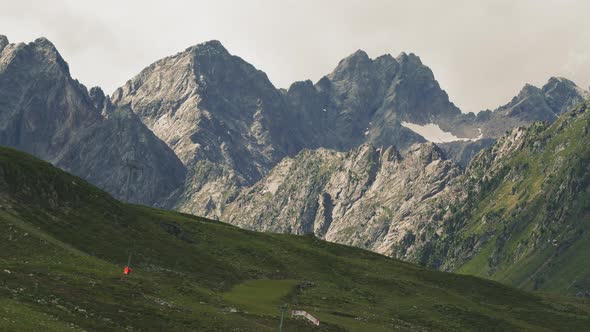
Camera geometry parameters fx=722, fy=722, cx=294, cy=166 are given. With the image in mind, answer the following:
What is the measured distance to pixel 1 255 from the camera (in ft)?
267

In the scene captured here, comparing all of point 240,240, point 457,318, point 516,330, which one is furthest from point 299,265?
point 516,330

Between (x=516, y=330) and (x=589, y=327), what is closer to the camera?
(x=516, y=330)

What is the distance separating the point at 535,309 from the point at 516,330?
35869mm

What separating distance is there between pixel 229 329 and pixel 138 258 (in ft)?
136

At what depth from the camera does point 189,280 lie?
4134 inches

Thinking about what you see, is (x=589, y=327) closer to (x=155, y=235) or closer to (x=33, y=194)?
(x=155, y=235)

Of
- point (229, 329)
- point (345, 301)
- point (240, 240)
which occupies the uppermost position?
point (240, 240)

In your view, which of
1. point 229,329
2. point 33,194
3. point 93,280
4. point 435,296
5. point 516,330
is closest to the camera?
point 229,329

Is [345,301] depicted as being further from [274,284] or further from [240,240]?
[240,240]

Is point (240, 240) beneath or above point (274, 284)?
above

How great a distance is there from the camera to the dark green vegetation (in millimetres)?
69438

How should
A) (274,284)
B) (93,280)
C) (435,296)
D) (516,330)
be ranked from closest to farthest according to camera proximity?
(93,280) < (274,284) < (516,330) < (435,296)

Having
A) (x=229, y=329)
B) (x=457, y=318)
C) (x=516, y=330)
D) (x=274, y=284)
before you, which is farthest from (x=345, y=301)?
(x=229, y=329)

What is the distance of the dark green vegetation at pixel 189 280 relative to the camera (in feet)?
228
